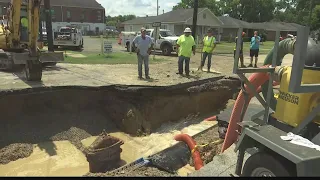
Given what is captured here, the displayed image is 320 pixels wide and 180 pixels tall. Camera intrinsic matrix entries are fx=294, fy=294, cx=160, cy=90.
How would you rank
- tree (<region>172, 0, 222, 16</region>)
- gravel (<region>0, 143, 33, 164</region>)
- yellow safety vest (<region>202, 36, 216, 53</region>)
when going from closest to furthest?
gravel (<region>0, 143, 33, 164</region>) < yellow safety vest (<region>202, 36, 216, 53</region>) < tree (<region>172, 0, 222, 16</region>)

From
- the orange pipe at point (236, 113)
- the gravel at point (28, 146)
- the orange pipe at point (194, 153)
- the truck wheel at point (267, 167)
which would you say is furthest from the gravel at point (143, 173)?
the gravel at point (28, 146)

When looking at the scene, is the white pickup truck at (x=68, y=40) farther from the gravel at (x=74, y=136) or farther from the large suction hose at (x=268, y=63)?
the large suction hose at (x=268, y=63)

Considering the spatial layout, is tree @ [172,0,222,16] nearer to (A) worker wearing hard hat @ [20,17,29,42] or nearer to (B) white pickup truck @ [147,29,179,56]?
(B) white pickup truck @ [147,29,179,56]

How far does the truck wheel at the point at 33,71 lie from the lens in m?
9.55

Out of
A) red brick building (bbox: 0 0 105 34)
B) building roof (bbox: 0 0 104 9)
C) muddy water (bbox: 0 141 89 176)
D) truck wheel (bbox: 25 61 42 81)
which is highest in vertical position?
building roof (bbox: 0 0 104 9)

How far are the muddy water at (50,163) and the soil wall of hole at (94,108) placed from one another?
2.08ft

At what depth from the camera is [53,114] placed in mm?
8961

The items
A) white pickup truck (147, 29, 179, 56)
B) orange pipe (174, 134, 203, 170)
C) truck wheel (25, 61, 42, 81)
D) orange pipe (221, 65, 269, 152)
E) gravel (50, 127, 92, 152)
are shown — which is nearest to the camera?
orange pipe (221, 65, 269, 152)

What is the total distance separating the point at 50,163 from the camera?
23.5 ft

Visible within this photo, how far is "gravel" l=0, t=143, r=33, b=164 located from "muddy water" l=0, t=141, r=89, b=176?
0.43ft

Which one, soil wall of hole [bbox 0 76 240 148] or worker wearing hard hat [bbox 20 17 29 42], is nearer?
soil wall of hole [bbox 0 76 240 148]

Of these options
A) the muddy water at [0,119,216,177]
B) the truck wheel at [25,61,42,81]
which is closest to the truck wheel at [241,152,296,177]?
the muddy water at [0,119,216,177]

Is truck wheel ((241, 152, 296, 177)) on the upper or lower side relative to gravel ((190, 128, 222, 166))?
upper

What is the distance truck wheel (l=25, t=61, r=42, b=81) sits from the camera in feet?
31.3
